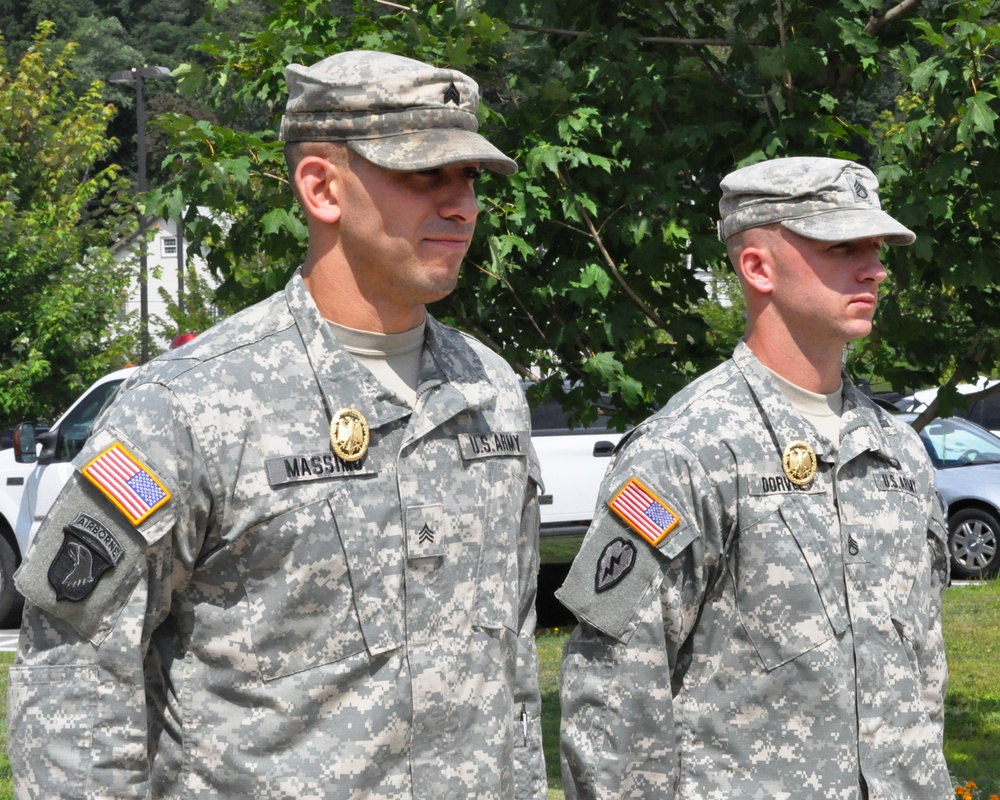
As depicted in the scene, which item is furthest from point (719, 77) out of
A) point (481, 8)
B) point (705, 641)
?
point (705, 641)

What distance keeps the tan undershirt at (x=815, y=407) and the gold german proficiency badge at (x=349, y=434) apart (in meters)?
1.18

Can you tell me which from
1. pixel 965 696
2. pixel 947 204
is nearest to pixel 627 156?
pixel 947 204

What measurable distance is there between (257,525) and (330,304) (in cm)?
43

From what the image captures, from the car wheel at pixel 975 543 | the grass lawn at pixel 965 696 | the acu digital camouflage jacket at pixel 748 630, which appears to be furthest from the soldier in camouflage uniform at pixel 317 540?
the car wheel at pixel 975 543

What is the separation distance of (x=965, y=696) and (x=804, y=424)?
5847mm

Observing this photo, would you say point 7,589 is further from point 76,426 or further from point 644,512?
point 644,512

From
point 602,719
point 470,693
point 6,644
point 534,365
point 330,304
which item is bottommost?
point 6,644

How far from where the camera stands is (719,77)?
559 centimetres

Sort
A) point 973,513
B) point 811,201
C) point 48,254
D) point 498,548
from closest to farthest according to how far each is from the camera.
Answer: point 498,548
point 811,201
point 973,513
point 48,254

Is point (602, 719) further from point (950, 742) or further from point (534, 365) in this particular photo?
point (950, 742)

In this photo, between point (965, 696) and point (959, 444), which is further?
point (959, 444)

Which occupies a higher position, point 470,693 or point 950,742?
point 470,693

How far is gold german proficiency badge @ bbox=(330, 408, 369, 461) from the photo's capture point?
98.2 inches

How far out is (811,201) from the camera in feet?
11.0
